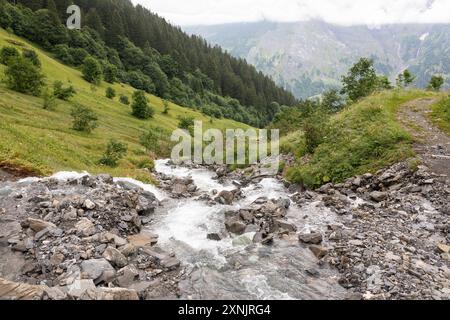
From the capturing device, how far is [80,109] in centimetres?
4400

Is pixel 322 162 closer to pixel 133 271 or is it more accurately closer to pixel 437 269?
pixel 437 269

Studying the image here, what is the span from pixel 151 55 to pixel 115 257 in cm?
12704

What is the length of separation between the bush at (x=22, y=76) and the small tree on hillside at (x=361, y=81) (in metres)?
46.0

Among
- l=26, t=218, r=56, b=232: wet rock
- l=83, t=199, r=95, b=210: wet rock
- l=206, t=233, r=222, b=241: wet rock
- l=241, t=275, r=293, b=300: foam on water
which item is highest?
l=83, t=199, r=95, b=210: wet rock

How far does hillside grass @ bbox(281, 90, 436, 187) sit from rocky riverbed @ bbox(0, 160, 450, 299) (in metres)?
A: 1.53

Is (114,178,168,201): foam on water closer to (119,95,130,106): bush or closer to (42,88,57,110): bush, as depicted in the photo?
(42,88,57,110): bush

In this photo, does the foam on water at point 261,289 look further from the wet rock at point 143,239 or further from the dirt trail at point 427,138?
the dirt trail at point 427,138

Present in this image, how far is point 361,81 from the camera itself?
4431 centimetres

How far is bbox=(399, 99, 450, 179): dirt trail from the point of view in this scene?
19891mm

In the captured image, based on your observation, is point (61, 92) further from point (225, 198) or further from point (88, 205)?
point (88, 205)

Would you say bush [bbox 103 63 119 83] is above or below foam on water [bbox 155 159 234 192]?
above

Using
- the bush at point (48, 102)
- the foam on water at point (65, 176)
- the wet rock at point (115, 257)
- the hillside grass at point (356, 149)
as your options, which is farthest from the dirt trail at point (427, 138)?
the bush at point (48, 102)

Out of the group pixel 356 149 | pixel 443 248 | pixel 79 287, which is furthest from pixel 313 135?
pixel 79 287

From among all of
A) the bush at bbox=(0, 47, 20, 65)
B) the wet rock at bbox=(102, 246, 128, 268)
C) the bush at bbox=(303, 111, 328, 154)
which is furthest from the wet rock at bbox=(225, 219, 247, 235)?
the bush at bbox=(0, 47, 20, 65)
